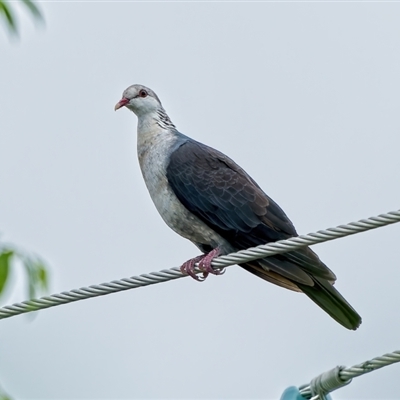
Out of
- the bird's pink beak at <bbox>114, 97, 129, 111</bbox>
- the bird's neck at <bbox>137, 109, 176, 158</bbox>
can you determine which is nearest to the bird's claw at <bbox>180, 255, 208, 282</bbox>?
the bird's neck at <bbox>137, 109, 176, 158</bbox>

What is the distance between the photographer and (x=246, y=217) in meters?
5.62

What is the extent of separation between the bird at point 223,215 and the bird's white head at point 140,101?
18.2 inches

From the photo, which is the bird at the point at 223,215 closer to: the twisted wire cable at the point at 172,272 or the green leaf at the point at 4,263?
the twisted wire cable at the point at 172,272

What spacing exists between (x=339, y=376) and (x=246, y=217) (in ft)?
7.48

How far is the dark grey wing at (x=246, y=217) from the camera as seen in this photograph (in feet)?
17.3

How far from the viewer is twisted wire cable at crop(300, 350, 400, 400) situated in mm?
3318

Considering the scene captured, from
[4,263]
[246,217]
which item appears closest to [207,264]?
[246,217]

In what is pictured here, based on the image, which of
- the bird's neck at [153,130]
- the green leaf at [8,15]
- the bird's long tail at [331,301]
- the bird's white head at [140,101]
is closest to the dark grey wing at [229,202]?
the bird's long tail at [331,301]

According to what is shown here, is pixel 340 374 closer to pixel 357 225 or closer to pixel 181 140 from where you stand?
pixel 357 225

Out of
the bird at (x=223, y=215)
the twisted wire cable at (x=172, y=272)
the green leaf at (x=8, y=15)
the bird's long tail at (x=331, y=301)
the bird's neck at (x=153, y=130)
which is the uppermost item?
the bird's neck at (x=153, y=130)

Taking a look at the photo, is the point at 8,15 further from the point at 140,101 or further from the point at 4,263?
the point at 140,101

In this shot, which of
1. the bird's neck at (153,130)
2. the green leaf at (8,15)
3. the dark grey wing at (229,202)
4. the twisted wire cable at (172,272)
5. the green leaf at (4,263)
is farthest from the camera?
the bird's neck at (153,130)

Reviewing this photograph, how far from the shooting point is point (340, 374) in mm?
3434

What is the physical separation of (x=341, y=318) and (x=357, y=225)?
1.62 meters
